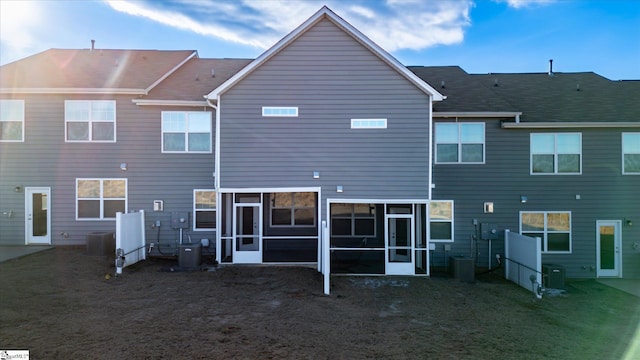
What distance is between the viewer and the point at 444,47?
16688 mm

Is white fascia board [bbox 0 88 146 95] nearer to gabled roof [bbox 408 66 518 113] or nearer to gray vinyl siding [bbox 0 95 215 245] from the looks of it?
gray vinyl siding [bbox 0 95 215 245]

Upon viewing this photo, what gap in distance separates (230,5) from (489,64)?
39.1 feet

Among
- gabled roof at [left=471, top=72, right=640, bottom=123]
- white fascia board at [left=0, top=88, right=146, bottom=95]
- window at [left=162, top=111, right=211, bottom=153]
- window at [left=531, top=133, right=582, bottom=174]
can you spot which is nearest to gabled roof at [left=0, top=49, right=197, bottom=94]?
white fascia board at [left=0, top=88, right=146, bottom=95]

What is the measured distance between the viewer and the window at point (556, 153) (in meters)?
12.7

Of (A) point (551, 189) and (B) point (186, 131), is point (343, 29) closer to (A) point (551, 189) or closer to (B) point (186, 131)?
(B) point (186, 131)

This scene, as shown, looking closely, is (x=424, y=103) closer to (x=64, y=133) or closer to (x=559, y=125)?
(x=559, y=125)

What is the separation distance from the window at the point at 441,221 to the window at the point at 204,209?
26.1ft

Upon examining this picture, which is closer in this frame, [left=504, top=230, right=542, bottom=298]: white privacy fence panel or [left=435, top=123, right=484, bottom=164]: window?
[left=504, top=230, right=542, bottom=298]: white privacy fence panel

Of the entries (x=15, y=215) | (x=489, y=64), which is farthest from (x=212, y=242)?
(x=489, y=64)

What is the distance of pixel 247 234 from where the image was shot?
12.3 m

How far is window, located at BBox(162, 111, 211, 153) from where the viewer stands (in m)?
12.7

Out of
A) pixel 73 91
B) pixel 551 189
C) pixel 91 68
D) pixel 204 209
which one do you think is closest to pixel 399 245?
pixel 551 189

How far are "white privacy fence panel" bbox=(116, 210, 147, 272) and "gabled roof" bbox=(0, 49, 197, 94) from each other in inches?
179

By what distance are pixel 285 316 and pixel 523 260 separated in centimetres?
800
